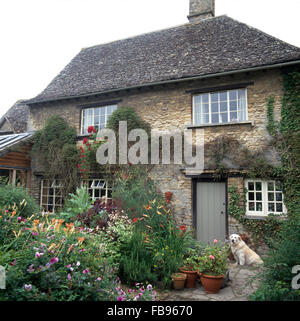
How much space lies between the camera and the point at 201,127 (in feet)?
29.6

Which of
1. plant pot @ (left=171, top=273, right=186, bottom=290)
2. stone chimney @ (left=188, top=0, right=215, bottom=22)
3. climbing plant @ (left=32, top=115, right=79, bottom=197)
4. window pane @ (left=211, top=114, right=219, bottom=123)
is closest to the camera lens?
plant pot @ (left=171, top=273, right=186, bottom=290)

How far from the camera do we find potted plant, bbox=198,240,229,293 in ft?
15.9

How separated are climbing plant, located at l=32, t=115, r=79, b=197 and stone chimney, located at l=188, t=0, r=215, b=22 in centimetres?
812

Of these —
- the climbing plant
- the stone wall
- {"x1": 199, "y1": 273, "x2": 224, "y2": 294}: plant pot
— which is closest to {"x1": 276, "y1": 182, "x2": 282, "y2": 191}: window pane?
the stone wall

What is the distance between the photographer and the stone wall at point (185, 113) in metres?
8.25

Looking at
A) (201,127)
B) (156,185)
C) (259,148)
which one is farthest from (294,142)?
(156,185)

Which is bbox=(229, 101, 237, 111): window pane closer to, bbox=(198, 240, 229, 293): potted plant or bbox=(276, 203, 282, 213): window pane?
bbox=(276, 203, 282, 213): window pane

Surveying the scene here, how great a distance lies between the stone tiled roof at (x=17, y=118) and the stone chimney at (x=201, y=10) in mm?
10569

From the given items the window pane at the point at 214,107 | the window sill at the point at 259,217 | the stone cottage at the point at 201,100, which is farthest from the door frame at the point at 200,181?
the window pane at the point at 214,107

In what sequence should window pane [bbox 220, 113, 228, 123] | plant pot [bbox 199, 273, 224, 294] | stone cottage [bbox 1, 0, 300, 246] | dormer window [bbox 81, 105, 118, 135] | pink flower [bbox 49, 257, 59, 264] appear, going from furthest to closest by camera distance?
dormer window [bbox 81, 105, 118, 135] < window pane [bbox 220, 113, 228, 123] < stone cottage [bbox 1, 0, 300, 246] < plant pot [bbox 199, 273, 224, 294] < pink flower [bbox 49, 257, 59, 264]
